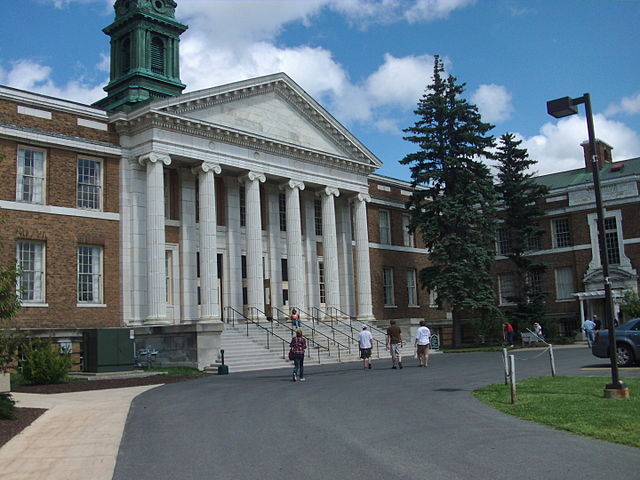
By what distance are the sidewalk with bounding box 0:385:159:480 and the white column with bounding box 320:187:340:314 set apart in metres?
21.5

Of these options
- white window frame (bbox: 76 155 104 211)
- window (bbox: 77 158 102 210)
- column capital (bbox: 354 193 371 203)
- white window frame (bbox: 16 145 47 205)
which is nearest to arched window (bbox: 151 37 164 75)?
white window frame (bbox: 76 155 104 211)

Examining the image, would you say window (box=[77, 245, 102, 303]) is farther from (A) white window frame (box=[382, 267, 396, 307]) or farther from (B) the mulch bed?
(A) white window frame (box=[382, 267, 396, 307])

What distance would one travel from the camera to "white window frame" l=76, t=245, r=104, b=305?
28609 millimetres

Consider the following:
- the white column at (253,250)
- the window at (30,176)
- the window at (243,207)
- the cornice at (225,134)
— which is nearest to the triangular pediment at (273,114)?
the cornice at (225,134)

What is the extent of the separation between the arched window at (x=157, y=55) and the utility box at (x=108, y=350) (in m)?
19.2

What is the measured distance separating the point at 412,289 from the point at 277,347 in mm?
18959

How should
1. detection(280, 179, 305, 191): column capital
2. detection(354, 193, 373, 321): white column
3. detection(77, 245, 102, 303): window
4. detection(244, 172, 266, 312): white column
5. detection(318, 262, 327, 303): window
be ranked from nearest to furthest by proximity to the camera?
detection(77, 245, 102, 303): window → detection(244, 172, 266, 312): white column → detection(280, 179, 305, 191): column capital → detection(354, 193, 373, 321): white column → detection(318, 262, 327, 303): window

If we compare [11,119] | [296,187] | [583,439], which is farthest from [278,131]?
[583,439]

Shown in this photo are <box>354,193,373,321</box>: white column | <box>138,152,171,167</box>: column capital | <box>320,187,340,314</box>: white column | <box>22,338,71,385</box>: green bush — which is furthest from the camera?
<box>354,193,373,321</box>: white column

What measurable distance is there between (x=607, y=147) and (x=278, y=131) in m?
30.8

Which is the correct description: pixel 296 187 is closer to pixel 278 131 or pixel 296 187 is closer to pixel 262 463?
pixel 278 131

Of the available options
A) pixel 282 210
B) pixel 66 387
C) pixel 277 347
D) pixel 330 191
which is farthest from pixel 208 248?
pixel 66 387

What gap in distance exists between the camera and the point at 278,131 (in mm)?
35844

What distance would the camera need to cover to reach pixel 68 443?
34.5 ft
